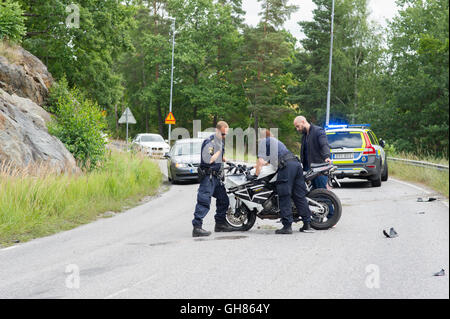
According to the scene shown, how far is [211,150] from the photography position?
28.5 feet

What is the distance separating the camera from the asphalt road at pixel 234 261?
5.20m

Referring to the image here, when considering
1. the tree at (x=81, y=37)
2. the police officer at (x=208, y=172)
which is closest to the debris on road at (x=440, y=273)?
the police officer at (x=208, y=172)

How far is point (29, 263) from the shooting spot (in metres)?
6.96

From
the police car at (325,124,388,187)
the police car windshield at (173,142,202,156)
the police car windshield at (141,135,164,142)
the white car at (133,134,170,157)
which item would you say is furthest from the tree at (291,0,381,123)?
the police car at (325,124,388,187)

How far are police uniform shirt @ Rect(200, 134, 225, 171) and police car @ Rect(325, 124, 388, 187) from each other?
25.7ft

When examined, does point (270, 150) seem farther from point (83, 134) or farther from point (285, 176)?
point (83, 134)

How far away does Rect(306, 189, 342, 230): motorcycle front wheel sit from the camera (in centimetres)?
899

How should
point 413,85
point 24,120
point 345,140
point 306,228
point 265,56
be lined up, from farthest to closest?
point 265,56 < point 413,85 < point 345,140 < point 24,120 < point 306,228

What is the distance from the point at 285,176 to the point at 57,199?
16.6 ft

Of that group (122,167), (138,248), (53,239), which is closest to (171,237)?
(138,248)

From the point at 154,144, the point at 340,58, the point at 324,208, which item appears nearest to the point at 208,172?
Answer: the point at 324,208

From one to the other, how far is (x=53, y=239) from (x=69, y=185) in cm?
341

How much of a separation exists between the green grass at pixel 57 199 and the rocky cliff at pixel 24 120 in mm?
794

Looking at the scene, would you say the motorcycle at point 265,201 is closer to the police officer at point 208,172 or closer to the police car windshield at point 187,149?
the police officer at point 208,172
